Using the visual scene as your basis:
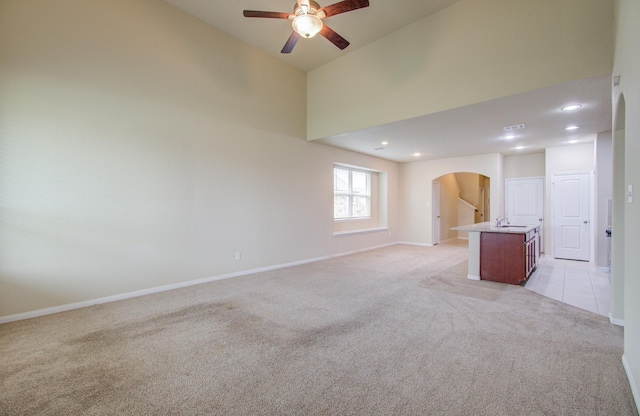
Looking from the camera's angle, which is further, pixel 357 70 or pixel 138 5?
pixel 357 70

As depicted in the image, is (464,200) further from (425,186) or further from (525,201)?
(525,201)

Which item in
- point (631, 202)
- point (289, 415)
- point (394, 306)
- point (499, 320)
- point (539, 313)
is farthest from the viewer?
point (394, 306)

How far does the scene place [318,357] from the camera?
7.29 feet

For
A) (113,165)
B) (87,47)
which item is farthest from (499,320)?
(87,47)

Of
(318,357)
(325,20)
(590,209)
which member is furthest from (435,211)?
(318,357)

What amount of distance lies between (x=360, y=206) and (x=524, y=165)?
4472 millimetres

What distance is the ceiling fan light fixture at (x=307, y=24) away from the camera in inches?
116

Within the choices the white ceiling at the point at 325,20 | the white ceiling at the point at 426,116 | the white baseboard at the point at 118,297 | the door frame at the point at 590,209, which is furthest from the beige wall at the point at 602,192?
the white baseboard at the point at 118,297

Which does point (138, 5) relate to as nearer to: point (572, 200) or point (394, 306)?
point (394, 306)

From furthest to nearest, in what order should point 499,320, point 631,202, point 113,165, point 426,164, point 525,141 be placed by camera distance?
point 426,164
point 525,141
point 113,165
point 499,320
point 631,202

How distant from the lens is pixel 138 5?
12.3 feet

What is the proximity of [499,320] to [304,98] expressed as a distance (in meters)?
5.24

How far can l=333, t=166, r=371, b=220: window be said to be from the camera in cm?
746

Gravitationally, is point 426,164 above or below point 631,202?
above
